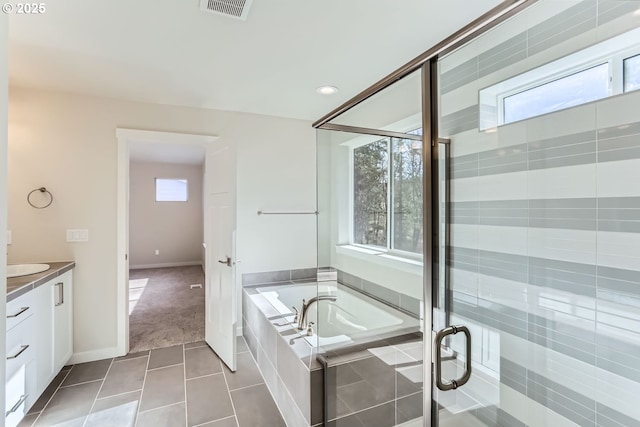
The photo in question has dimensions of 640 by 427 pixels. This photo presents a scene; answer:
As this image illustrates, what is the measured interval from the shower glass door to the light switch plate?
9.88ft

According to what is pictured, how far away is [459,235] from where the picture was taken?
1828 mm

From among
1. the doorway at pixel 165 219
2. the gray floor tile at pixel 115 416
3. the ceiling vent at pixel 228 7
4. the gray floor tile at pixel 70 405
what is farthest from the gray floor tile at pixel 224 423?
the doorway at pixel 165 219

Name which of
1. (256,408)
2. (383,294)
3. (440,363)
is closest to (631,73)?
(440,363)

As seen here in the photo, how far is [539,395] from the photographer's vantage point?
1544 mm

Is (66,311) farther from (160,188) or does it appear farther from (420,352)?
(160,188)

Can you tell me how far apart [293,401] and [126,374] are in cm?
160

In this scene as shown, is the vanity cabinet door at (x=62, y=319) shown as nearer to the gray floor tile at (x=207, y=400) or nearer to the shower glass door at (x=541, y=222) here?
the gray floor tile at (x=207, y=400)

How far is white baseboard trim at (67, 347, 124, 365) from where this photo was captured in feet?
8.97

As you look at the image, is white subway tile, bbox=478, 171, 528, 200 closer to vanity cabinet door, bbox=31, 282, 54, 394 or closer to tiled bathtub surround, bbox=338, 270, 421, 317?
tiled bathtub surround, bbox=338, 270, 421, 317

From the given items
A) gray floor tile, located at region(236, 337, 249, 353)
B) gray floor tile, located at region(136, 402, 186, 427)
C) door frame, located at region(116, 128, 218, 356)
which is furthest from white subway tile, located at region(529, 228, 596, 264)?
door frame, located at region(116, 128, 218, 356)

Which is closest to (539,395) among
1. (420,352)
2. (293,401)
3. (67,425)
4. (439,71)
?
(420,352)

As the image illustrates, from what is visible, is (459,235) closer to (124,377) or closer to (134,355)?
(124,377)

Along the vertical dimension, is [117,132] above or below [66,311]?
above

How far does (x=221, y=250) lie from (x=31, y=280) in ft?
4.26
